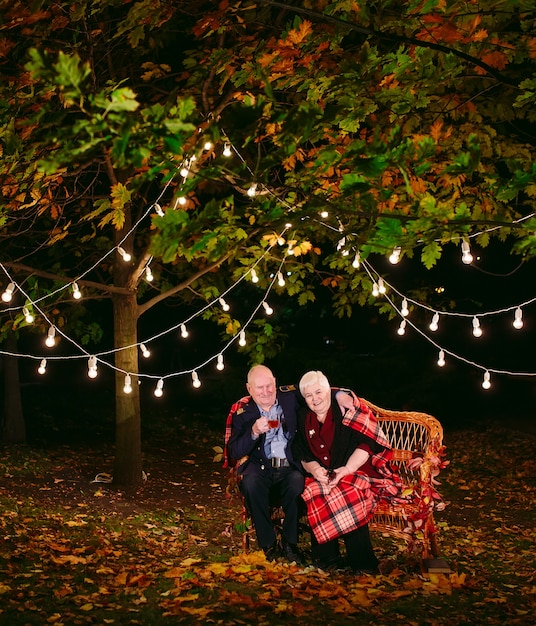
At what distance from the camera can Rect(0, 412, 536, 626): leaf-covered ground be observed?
14.3 feet

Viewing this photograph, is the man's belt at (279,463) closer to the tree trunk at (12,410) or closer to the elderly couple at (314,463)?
the elderly couple at (314,463)

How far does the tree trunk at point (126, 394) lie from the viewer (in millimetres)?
8117

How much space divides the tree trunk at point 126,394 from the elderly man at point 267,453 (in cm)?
271

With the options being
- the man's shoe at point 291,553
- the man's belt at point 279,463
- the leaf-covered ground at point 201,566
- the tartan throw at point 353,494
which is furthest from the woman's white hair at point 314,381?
the leaf-covered ground at point 201,566

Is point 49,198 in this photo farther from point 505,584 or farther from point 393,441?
point 505,584

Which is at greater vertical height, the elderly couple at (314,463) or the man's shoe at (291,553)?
the elderly couple at (314,463)

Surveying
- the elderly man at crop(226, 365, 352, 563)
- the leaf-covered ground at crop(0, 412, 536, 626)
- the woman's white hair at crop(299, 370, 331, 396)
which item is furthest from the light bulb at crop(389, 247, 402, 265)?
the leaf-covered ground at crop(0, 412, 536, 626)

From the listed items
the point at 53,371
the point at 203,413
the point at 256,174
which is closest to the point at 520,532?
the point at 256,174

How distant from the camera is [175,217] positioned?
106 inches

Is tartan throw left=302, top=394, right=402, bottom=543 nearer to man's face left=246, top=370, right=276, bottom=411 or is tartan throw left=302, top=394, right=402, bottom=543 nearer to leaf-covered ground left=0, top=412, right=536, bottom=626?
leaf-covered ground left=0, top=412, right=536, bottom=626

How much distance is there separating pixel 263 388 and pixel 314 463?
0.68 metres

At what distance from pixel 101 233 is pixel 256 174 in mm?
8220

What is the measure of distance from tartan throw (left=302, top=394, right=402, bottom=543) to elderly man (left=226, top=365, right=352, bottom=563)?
0.14m

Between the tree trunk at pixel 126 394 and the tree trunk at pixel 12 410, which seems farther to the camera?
the tree trunk at pixel 12 410
